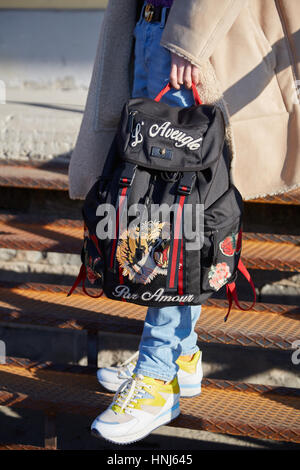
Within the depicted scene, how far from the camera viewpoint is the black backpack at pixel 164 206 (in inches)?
69.3

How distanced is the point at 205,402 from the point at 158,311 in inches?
21.0

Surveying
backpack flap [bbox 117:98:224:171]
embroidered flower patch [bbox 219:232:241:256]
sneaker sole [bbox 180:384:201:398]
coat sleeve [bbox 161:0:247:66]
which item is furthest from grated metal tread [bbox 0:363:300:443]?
coat sleeve [bbox 161:0:247:66]

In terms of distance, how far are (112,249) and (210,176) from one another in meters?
0.35

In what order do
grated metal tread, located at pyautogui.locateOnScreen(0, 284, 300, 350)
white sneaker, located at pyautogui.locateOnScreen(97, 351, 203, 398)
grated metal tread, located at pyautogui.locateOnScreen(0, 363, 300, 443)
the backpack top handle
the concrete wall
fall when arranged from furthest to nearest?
the concrete wall, grated metal tread, located at pyautogui.locateOnScreen(0, 284, 300, 350), white sneaker, located at pyautogui.locateOnScreen(97, 351, 203, 398), grated metal tread, located at pyautogui.locateOnScreen(0, 363, 300, 443), the backpack top handle

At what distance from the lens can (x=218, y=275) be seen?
1847mm

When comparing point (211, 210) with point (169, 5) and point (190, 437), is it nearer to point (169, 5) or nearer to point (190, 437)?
point (169, 5)

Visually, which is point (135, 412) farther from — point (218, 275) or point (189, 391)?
point (218, 275)

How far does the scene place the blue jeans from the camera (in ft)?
6.03

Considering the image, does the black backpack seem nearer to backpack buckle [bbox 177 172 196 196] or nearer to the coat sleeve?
backpack buckle [bbox 177 172 196 196]

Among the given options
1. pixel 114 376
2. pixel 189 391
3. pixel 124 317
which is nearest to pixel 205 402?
pixel 189 391

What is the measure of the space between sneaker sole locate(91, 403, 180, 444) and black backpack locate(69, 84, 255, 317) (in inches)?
18.7

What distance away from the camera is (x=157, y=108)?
5.94ft

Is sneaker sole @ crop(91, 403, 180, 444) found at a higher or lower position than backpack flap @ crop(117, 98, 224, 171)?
lower
